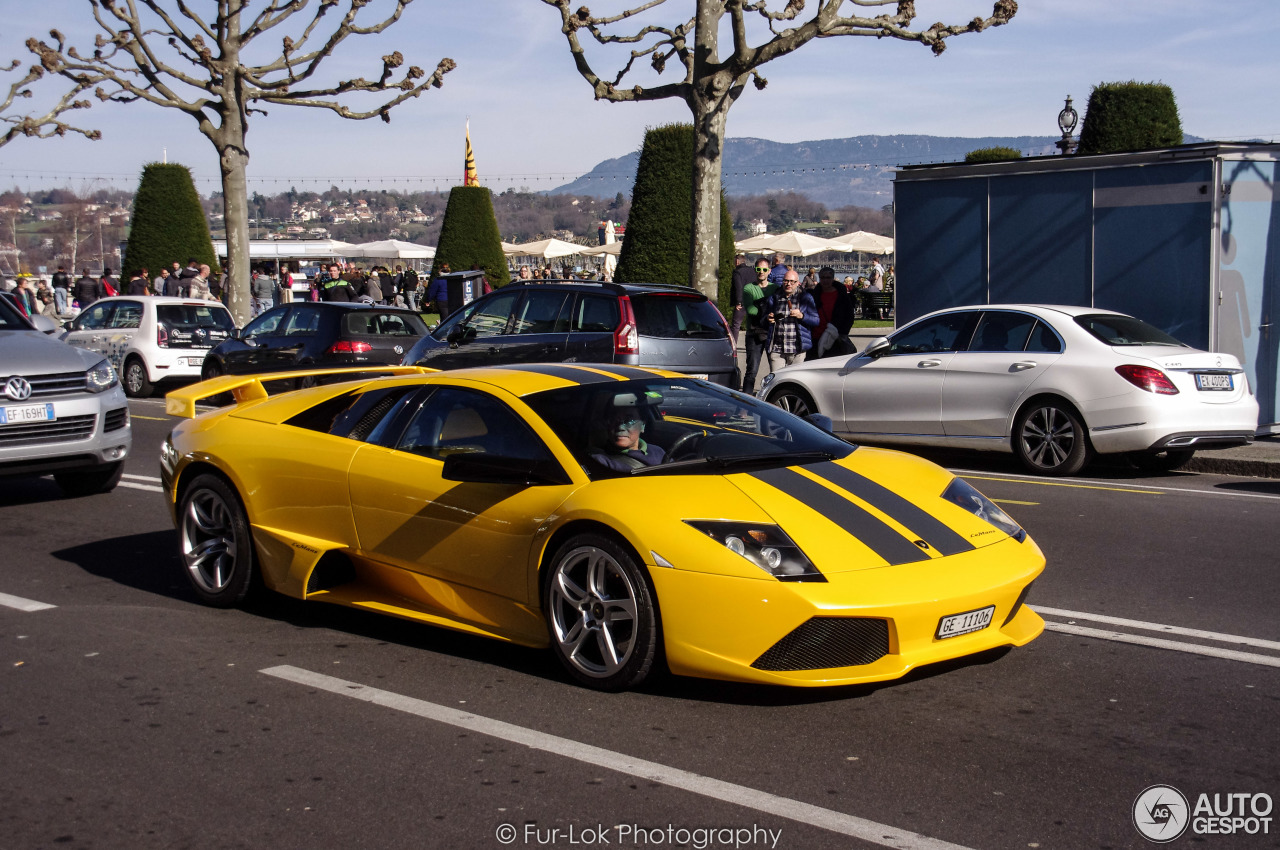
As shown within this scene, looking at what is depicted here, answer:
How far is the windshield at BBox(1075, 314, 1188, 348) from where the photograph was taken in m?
11.3

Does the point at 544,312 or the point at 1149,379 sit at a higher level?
the point at 544,312

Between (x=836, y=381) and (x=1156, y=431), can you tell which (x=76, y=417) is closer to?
(x=836, y=381)

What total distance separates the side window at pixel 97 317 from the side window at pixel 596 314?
10.8 metres

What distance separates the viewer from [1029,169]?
1467 cm

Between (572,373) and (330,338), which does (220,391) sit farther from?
(330,338)

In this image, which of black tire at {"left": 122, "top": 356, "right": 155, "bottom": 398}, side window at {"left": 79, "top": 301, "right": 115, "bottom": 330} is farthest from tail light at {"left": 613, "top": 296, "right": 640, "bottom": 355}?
side window at {"left": 79, "top": 301, "right": 115, "bottom": 330}

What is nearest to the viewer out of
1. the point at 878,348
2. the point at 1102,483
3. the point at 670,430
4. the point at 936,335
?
the point at 670,430

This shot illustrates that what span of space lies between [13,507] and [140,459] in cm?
272

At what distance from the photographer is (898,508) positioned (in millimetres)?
5328

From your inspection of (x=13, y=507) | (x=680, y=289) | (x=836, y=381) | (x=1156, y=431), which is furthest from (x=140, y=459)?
(x=1156, y=431)

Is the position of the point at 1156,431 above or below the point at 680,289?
below

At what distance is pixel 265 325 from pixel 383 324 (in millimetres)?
2132

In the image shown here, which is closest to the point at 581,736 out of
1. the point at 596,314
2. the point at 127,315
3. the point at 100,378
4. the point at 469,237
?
the point at 100,378

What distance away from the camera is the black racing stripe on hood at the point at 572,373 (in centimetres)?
603
